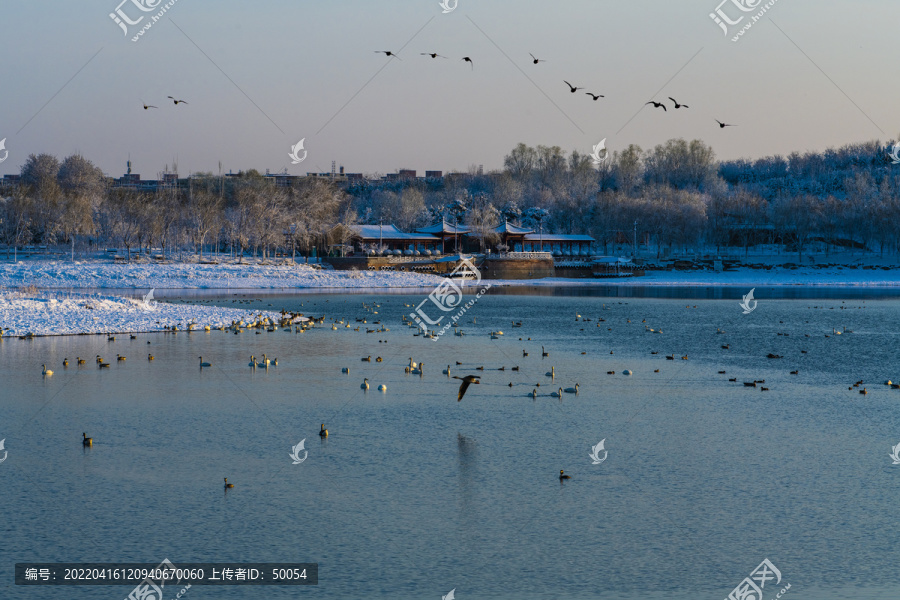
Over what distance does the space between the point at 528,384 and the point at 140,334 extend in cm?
1675

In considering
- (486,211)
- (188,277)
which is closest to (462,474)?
(188,277)

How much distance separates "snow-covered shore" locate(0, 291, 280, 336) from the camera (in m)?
33.6

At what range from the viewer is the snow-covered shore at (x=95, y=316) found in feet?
110

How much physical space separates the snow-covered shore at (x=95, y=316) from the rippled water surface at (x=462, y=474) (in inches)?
251

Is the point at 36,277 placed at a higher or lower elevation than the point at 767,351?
higher

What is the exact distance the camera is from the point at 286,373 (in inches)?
963

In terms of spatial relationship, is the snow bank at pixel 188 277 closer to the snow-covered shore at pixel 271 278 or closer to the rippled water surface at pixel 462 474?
the snow-covered shore at pixel 271 278

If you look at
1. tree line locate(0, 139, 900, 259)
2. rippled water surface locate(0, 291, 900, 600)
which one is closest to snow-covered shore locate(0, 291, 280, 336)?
rippled water surface locate(0, 291, 900, 600)

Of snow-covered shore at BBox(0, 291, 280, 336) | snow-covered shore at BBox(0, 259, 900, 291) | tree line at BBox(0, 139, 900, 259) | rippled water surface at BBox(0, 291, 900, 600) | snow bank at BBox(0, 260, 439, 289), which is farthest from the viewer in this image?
tree line at BBox(0, 139, 900, 259)

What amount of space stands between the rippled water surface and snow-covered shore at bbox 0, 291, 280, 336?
636 cm

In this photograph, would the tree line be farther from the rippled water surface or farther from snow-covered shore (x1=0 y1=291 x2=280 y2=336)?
the rippled water surface

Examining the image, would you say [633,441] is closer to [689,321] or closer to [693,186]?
[689,321]

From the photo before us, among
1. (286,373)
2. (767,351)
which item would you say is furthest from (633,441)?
(767,351)

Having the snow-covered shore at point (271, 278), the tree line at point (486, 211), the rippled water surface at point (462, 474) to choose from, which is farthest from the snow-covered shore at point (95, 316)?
the tree line at point (486, 211)
